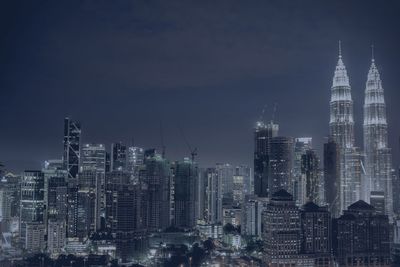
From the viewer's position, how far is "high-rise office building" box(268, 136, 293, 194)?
48.0 ft

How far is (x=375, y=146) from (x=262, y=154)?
3625mm

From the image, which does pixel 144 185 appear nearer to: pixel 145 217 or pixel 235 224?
pixel 145 217

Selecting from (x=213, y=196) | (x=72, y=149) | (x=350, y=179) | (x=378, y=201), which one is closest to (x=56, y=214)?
(x=72, y=149)

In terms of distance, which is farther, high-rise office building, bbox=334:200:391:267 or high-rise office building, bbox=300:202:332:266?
high-rise office building, bbox=334:200:391:267

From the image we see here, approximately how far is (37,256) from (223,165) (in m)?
7.19

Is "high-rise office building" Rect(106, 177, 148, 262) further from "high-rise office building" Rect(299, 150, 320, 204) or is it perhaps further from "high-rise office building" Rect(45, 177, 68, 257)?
"high-rise office building" Rect(299, 150, 320, 204)

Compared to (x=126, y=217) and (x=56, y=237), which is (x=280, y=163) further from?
(x=56, y=237)

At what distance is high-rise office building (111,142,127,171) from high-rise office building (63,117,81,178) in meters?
1.10

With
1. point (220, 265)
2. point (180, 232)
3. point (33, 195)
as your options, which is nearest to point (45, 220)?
point (33, 195)

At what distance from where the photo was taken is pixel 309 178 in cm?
1359

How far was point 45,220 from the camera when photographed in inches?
478

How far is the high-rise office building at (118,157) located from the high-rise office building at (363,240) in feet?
25.6

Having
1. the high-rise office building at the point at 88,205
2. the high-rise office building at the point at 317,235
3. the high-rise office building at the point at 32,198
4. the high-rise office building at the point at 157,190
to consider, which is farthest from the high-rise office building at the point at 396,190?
the high-rise office building at the point at 32,198

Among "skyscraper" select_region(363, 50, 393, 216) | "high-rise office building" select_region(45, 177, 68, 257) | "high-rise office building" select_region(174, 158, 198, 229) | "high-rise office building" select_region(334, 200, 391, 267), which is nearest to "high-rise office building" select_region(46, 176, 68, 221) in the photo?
"high-rise office building" select_region(45, 177, 68, 257)
